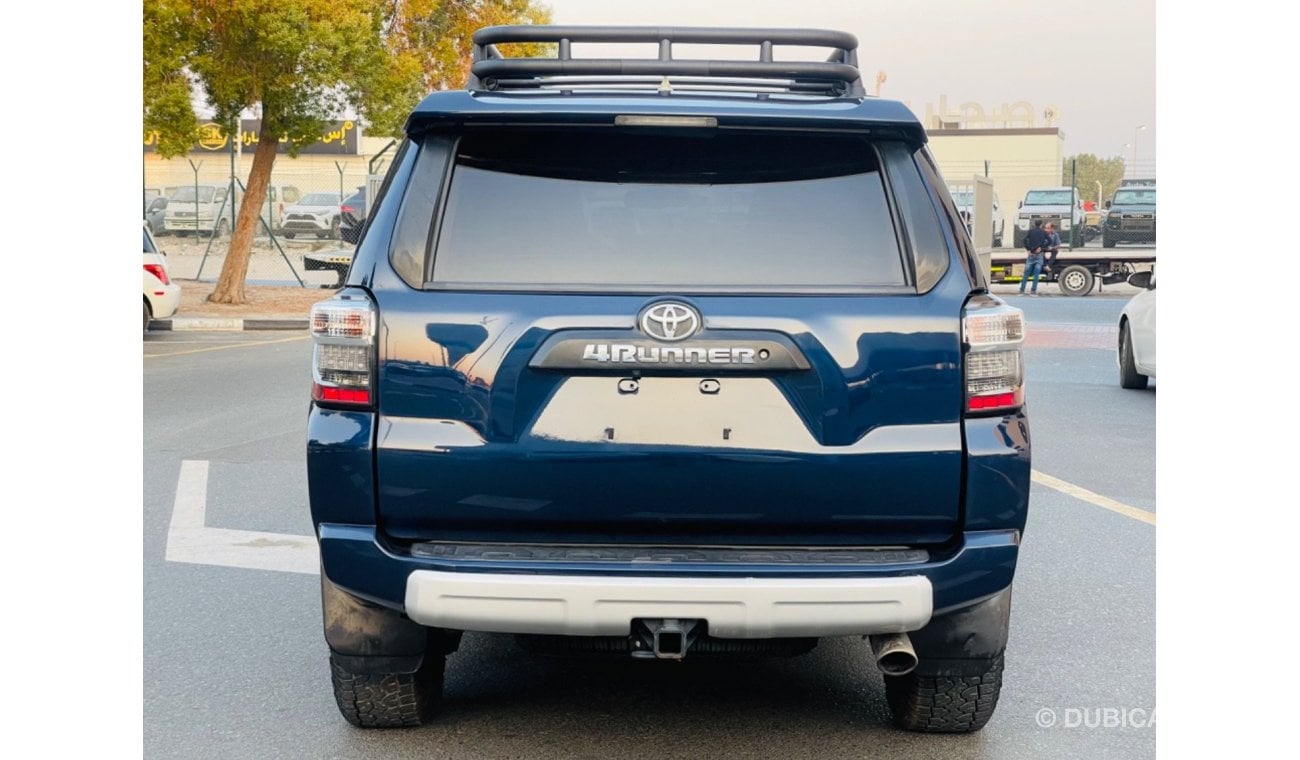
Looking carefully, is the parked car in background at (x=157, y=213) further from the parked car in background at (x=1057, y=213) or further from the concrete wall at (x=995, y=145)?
the concrete wall at (x=995, y=145)

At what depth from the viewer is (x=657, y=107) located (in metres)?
3.99

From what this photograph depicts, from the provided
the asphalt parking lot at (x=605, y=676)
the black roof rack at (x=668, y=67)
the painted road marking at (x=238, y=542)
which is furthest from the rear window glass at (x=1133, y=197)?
the black roof rack at (x=668, y=67)

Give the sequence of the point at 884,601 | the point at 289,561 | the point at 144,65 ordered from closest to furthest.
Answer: the point at 884,601
the point at 289,561
the point at 144,65

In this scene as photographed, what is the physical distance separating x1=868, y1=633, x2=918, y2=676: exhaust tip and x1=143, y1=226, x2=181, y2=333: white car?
1714 cm

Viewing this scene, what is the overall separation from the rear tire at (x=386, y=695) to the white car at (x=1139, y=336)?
32.3ft

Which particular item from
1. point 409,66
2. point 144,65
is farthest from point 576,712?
point 409,66

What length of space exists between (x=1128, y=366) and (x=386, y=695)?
11206 millimetres

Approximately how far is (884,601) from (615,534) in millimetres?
689

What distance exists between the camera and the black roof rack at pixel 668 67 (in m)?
4.63

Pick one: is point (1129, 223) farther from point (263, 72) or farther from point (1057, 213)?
point (263, 72)

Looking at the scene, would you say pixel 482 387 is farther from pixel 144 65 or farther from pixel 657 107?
pixel 144 65

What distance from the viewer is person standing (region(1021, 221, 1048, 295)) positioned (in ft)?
106

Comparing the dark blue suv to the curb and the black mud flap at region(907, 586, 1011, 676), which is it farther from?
the curb

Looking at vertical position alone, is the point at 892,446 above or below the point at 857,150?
below
